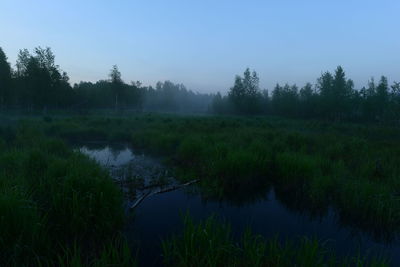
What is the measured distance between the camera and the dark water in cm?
419

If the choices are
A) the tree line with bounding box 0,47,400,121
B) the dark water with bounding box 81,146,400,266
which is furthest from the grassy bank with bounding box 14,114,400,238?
the tree line with bounding box 0,47,400,121

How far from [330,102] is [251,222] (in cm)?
4192

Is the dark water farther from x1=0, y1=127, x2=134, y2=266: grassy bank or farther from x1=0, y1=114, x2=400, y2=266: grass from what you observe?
x1=0, y1=127, x2=134, y2=266: grassy bank

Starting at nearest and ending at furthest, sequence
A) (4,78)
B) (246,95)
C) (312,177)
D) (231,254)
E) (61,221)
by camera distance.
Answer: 1. (231,254)
2. (61,221)
3. (312,177)
4. (4,78)
5. (246,95)

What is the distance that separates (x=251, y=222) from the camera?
508 cm

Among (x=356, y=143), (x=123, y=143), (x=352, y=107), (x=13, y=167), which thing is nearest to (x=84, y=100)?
(x=123, y=143)

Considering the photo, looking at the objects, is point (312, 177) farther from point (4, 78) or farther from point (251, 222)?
point (4, 78)

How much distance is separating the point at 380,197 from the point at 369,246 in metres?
1.32

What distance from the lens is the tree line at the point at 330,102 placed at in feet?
129

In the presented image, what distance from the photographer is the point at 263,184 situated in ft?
24.1

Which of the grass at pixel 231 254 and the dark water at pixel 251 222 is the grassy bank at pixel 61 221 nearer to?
the dark water at pixel 251 222

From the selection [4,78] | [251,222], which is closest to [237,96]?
[4,78]

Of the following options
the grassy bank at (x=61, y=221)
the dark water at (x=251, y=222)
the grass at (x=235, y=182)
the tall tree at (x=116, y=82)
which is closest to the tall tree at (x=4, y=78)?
the tall tree at (x=116, y=82)

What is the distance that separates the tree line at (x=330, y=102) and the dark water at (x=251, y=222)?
133 ft
